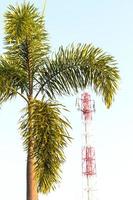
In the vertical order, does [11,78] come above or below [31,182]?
above

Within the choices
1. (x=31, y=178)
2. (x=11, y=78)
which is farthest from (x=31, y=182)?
(x=11, y=78)

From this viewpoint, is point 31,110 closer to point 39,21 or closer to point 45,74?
point 45,74

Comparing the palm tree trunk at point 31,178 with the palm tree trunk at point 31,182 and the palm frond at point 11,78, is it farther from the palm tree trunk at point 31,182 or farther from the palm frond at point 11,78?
the palm frond at point 11,78

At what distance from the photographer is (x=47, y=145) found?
1120cm

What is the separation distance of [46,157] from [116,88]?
80.8 inches

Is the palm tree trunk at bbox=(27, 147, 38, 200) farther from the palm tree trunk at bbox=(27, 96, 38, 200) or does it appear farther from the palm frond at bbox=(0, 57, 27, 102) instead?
the palm frond at bbox=(0, 57, 27, 102)

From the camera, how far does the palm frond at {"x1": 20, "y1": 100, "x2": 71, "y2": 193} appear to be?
11.2 meters

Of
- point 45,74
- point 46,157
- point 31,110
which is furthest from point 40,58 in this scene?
point 46,157

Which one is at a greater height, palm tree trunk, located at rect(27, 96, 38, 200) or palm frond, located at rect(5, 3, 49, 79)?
palm frond, located at rect(5, 3, 49, 79)

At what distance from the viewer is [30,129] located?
37.5 feet

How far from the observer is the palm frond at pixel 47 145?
1116 cm

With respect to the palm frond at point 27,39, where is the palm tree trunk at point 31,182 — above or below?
below

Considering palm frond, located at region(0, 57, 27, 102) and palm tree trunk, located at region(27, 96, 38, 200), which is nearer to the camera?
palm tree trunk, located at region(27, 96, 38, 200)

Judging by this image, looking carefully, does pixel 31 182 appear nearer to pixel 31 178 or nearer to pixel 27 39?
pixel 31 178
